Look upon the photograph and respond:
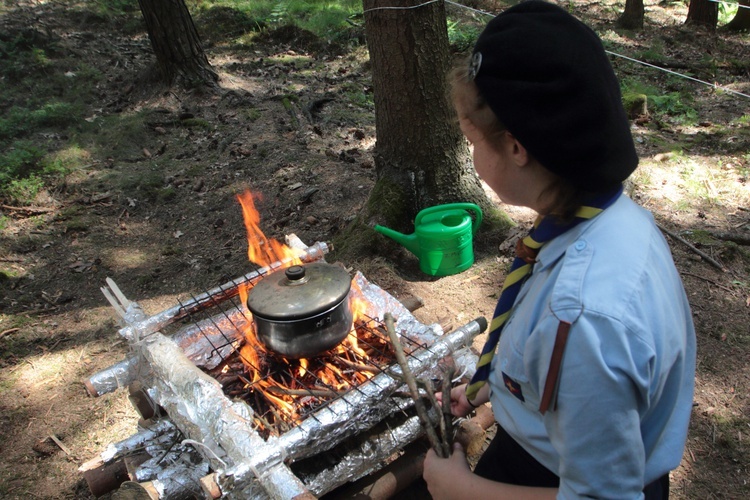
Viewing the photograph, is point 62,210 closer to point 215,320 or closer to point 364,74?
point 215,320

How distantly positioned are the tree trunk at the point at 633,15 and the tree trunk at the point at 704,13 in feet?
3.39

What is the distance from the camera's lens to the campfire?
210 centimetres

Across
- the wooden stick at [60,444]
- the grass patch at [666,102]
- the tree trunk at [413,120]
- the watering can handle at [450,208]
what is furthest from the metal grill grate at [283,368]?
the grass patch at [666,102]

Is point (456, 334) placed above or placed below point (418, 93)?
below

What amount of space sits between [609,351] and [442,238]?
3.04 m

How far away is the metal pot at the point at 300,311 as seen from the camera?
2.40 m

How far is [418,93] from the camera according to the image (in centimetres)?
410

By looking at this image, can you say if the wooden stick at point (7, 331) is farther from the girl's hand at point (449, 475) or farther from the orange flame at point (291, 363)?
the girl's hand at point (449, 475)

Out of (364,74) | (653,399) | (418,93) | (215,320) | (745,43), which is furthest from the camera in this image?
(745,43)

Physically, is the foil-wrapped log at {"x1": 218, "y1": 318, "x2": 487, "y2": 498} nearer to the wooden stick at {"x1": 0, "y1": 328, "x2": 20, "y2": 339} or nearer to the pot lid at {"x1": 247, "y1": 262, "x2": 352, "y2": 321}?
the pot lid at {"x1": 247, "y1": 262, "x2": 352, "y2": 321}

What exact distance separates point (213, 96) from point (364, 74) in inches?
102

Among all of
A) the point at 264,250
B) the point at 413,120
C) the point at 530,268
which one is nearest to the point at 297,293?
the point at 264,250

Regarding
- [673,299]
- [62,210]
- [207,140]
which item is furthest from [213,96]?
[673,299]

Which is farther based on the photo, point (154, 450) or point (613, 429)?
point (154, 450)
